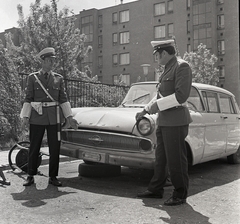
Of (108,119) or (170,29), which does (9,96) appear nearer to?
(108,119)

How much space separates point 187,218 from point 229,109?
154 inches

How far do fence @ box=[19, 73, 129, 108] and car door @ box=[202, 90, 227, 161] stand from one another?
6148mm

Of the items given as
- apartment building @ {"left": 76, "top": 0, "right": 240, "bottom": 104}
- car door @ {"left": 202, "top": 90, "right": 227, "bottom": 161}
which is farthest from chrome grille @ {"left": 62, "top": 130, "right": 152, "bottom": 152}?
apartment building @ {"left": 76, "top": 0, "right": 240, "bottom": 104}

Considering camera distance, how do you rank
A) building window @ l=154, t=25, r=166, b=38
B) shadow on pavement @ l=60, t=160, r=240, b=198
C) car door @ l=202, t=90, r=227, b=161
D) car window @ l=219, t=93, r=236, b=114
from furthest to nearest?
building window @ l=154, t=25, r=166, b=38, car window @ l=219, t=93, r=236, b=114, car door @ l=202, t=90, r=227, b=161, shadow on pavement @ l=60, t=160, r=240, b=198

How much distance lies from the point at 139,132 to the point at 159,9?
41175mm

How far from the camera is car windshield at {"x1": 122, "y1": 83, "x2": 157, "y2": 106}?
6.15 m

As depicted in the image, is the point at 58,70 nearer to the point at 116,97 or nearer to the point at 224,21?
the point at 116,97

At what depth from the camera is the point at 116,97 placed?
45.1ft

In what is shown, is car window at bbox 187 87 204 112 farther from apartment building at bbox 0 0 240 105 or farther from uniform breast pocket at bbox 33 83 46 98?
apartment building at bbox 0 0 240 105

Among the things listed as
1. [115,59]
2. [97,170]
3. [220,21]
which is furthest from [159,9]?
[97,170]

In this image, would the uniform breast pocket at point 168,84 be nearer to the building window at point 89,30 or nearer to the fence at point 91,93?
the fence at point 91,93

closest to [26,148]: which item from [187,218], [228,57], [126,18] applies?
[187,218]

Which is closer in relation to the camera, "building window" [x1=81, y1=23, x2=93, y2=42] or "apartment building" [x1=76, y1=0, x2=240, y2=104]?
"apartment building" [x1=76, y1=0, x2=240, y2=104]

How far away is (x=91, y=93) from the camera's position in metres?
12.7
